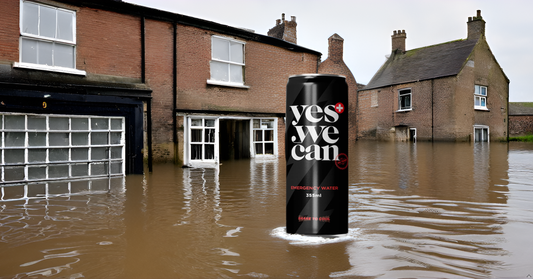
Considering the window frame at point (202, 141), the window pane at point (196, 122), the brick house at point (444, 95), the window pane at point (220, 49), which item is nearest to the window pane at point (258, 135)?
the window frame at point (202, 141)

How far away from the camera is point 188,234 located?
3.39 metres

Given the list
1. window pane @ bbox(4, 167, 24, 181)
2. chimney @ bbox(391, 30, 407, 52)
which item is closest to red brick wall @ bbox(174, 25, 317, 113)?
window pane @ bbox(4, 167, 24, 181)

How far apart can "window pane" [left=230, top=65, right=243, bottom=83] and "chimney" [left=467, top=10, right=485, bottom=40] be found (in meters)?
21.2

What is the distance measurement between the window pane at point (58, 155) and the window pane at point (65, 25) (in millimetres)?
2806

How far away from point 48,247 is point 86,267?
0.72 metres

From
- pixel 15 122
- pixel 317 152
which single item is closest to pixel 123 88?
pixel 15 122

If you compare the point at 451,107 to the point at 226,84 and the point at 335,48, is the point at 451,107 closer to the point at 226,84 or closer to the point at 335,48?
the point at 335,48

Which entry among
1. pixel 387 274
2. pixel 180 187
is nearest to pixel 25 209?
pixel 180 187

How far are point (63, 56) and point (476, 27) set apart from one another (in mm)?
26867

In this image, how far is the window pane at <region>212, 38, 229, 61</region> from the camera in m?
11.5

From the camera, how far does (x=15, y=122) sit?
698cm

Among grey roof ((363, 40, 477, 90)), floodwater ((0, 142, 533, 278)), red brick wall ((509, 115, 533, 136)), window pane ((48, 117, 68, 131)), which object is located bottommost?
floodwater ((0, 142, 533, 278))

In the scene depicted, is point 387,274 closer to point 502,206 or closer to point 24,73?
point 502,206

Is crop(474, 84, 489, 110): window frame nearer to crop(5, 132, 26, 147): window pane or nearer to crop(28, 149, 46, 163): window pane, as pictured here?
crop(28, 149, 46, 163): window pane
